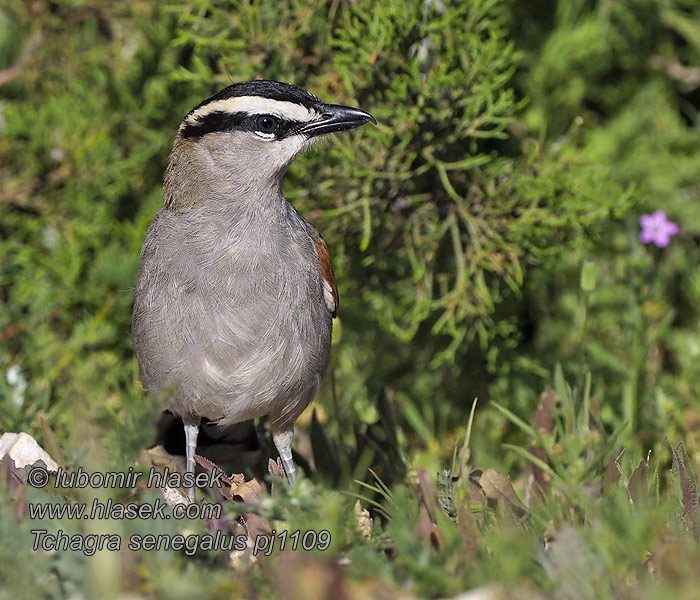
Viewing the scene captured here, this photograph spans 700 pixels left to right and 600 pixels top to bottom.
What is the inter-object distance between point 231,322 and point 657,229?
2571 millimetres

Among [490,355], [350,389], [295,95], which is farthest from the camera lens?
[350,389]

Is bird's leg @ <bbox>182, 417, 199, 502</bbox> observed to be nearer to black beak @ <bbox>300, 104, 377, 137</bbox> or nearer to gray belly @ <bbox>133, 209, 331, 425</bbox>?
gray belly @ <bbox>133, 209, 331, 425</bbox>

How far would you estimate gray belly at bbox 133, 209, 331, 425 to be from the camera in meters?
3.48

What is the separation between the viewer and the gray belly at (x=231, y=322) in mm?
3479

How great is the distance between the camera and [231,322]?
136 inches

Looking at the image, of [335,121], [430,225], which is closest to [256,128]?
[335,121]

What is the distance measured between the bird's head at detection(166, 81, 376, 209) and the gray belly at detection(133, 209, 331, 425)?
304 mm

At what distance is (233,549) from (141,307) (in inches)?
50.8

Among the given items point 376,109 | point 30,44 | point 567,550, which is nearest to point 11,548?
point 567,550

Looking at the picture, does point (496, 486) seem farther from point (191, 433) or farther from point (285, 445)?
point (191, 433)

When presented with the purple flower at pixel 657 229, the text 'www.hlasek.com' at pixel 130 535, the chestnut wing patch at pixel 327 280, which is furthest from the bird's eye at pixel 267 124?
the purple flower at pixel 657 229

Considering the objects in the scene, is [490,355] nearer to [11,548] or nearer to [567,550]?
[567,550]

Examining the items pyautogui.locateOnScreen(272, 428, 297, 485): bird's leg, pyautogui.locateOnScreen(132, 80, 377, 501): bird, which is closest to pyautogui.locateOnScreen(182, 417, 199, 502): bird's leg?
pyautogui.locateOnScreen(132, 80, 377, 501): bird

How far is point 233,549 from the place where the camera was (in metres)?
2.74
